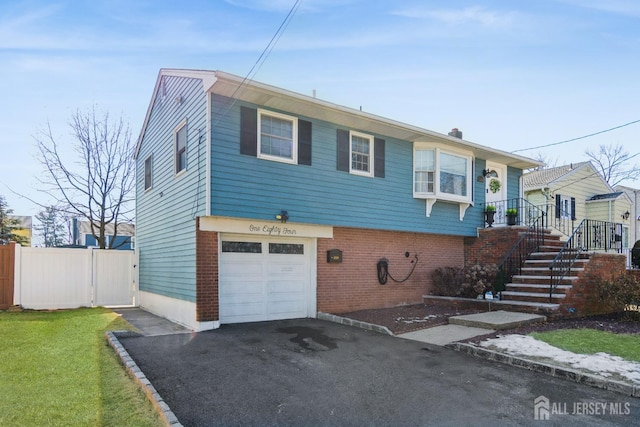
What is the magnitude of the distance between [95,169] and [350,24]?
15.6m

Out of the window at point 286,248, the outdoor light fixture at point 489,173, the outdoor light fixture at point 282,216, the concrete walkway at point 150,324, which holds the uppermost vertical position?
the outdoor light fixture at point 489,173

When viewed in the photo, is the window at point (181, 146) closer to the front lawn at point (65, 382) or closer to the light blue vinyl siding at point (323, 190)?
the light blue vinyl siding at point (323, 190)

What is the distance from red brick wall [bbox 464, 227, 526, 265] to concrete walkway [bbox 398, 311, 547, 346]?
13.0 ft

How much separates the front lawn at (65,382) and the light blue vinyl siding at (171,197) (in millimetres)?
2211

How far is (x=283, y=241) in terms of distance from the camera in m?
10.4

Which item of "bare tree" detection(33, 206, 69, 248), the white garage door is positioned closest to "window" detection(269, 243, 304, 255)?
the white garage door

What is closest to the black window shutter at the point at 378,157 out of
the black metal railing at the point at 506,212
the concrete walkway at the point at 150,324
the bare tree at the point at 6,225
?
the black metal railing at the point at 506,212

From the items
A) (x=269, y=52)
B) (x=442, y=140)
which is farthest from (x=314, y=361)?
(x=442, y=140)

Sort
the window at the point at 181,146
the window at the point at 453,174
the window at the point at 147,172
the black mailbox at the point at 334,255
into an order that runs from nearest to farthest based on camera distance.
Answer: the window at the point at 181,146, the black mailbox at the point at 334,255, the window at the point at 453,174, the window at the point at 147,172

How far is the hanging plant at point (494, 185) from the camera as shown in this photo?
14203 mm

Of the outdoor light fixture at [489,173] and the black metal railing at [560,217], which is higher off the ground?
the outdoor light fixture at [489,173]

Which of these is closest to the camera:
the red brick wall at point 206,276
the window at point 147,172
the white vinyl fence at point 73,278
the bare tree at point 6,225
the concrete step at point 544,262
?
the red brick wall at point 206,276

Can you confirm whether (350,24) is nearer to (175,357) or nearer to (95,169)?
(175,357)

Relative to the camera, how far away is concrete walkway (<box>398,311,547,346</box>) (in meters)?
7.80
